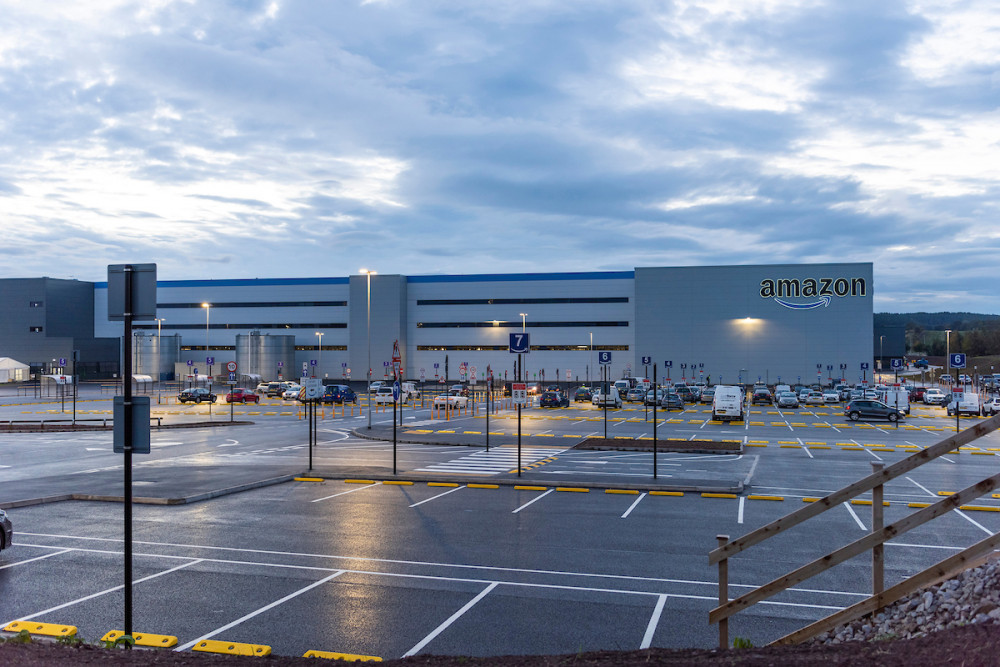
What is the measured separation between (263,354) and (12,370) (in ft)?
121

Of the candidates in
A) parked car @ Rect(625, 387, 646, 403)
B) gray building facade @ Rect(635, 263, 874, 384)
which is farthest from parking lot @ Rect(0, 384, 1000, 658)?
gray building facade @ Rect(635, 263, 874, 384)

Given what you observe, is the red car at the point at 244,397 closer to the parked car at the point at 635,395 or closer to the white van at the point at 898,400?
the parked car at the point at 635,395

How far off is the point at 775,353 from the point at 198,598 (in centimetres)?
8387

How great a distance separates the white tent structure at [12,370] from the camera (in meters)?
103

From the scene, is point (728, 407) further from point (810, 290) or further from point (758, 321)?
point (810, 290)

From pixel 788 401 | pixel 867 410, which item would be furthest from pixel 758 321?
pixel 867 410

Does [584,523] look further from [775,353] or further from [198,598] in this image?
[775,353]

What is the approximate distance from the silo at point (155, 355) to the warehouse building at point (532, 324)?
0.65 ft

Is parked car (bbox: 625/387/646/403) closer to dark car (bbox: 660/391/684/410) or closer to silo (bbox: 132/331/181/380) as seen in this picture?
dark car (bbox: 660/391/684/410)

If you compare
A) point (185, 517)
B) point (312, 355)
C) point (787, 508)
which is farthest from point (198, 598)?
point (312, 355)

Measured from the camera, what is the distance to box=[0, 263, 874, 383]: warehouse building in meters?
85.5

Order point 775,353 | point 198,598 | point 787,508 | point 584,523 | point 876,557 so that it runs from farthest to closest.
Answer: point 775,353, point 787,508, point 584,523, point 198,598, point 876,557

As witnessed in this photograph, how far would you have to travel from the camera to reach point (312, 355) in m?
104

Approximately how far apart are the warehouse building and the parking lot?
56692mm
